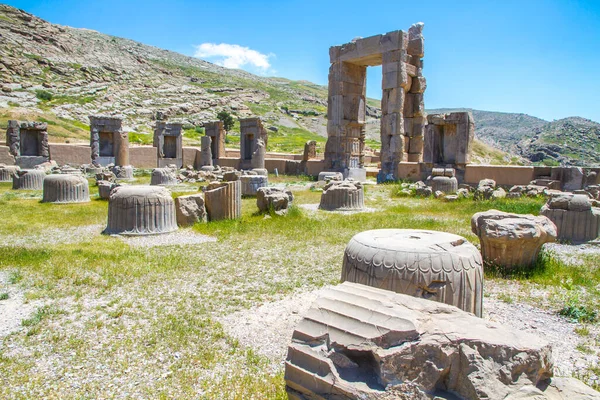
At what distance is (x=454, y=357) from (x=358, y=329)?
0.56 meters

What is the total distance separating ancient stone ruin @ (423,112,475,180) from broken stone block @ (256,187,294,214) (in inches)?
338

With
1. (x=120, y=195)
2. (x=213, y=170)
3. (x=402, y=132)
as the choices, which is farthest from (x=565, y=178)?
(x=213, y=170)

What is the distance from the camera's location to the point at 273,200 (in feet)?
32.9

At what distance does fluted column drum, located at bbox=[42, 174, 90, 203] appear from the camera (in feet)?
39.7

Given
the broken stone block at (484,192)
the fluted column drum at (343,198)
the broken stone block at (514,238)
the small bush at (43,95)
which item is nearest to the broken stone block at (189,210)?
the fluted column drum at (343,198)

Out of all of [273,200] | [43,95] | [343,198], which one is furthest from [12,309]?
[43,95]

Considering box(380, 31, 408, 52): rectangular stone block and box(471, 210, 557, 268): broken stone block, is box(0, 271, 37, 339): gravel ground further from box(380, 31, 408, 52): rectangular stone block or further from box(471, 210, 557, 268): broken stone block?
box(380, 31, 408, 52): rectangular stone block

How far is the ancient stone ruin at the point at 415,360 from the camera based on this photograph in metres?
2.28

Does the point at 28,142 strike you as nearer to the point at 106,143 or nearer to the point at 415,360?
the point at 106,143

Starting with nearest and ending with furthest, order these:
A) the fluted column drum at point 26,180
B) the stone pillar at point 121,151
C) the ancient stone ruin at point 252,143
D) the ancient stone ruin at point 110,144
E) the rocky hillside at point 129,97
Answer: the fluted column drum at point 26,180, the ancient stone ruin at point 110,144, the stone pillar at point 121,151, the ancient stone ruin at point 252,143, the rocky hillside at point 129,97

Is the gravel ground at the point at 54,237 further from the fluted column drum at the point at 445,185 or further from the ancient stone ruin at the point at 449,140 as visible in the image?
the ancient stone ruin at the point at 449,140

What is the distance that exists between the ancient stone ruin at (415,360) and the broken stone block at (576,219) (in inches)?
243

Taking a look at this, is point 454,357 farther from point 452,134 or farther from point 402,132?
point 402,132

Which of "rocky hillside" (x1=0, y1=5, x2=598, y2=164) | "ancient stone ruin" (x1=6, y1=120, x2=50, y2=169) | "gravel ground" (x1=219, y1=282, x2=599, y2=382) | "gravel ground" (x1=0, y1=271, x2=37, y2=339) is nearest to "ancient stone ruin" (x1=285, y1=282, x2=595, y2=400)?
Answer: "gravel ground" (x1=219, y1=282, x2=599, y2=382)
